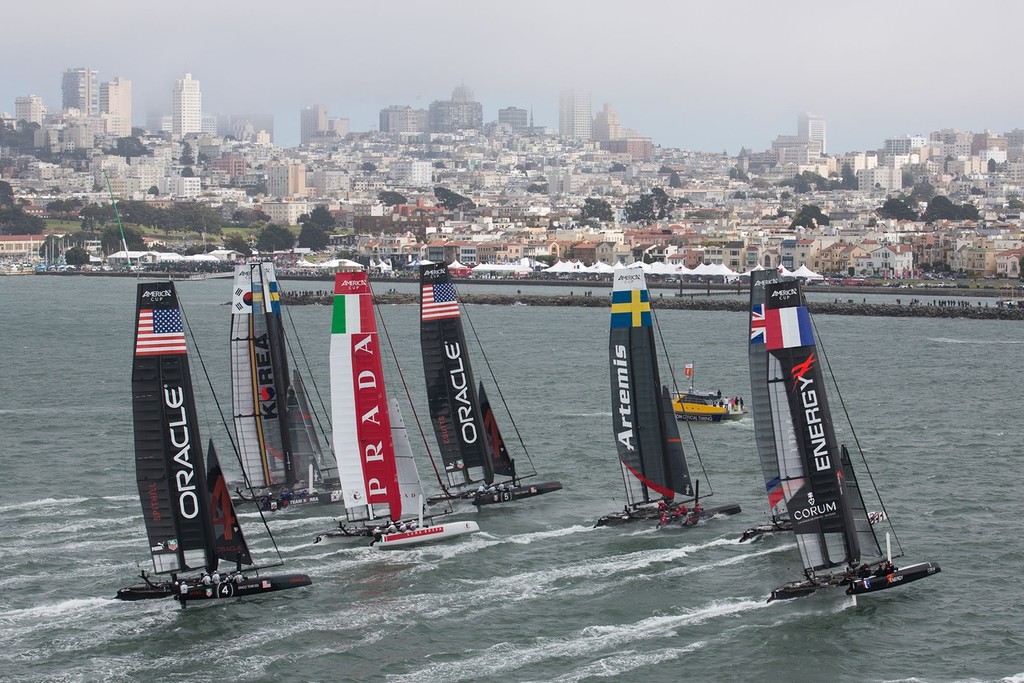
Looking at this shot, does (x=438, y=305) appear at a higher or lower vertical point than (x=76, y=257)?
lower

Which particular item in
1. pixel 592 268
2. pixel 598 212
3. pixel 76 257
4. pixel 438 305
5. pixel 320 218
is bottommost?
pixel 592 268

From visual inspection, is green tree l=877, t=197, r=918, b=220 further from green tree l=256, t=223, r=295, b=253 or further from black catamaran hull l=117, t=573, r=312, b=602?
black catamaran hull l=117, t=573, r=312, b=602

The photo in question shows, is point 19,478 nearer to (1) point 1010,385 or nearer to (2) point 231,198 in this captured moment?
(1) point 1010,385

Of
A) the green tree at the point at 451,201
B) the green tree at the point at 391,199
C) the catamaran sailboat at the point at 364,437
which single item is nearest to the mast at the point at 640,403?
the catamaran sailboat at the point at 364,437

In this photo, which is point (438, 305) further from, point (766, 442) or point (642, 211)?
point (642, 211)

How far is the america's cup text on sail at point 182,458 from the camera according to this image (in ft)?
49.3

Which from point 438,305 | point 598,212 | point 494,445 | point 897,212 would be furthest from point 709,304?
point 598,212

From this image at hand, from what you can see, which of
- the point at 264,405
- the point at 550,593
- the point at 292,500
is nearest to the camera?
the point at 550,593

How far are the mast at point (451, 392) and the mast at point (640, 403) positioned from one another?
1.96 m

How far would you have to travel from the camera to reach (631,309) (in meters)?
18.9

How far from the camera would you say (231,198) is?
535ft

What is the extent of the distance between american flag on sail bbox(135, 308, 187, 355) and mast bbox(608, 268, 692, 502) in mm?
5603

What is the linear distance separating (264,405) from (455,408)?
242 centimetres

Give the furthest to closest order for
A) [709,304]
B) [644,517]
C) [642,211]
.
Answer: [642,211], [709,304], [644,517]
